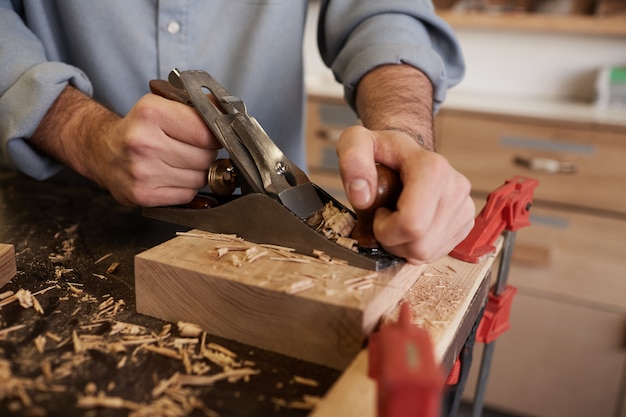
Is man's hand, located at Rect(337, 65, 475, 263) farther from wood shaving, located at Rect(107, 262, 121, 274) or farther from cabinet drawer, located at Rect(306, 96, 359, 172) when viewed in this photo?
cabinet drawer, located at Rect(306, 96, 359, 172)

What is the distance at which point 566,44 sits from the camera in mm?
2150

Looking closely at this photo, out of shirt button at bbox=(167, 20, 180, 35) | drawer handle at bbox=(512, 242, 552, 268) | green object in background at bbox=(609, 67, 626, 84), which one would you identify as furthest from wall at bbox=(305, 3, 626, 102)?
shirt button at bbox=(167, 20, 180, 35)

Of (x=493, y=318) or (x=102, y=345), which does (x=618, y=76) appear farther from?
(x=102, y=345)

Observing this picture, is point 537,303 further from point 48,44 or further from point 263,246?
point 48,44

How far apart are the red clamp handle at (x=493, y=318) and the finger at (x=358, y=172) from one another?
321 millimetres

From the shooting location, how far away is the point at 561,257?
1830 mm

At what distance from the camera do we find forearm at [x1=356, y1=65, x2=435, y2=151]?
36.0 inches

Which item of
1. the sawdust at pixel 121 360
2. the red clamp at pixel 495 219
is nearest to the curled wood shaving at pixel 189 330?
the sawdust at pixel 121 360

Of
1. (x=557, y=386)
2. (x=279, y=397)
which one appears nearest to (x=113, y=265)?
(x=279, y=397)

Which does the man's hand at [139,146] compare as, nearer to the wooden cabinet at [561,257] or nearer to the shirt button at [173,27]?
the shirt button at [173,27]

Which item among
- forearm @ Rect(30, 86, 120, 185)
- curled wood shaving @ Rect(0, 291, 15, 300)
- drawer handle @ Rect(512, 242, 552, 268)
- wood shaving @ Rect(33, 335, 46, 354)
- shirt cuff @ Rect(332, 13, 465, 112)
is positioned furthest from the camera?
drawer handle @ Rect(512, 242, 552, 268)

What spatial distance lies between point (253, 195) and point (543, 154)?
1328 mm

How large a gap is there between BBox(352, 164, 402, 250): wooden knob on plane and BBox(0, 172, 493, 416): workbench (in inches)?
4.6

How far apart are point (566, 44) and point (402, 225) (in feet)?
6.16
